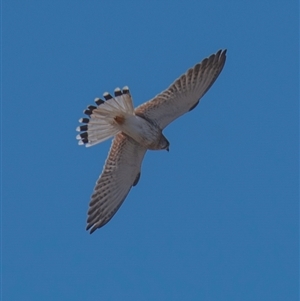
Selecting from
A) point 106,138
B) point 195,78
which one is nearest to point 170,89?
point 195,78

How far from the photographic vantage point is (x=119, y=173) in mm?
14664

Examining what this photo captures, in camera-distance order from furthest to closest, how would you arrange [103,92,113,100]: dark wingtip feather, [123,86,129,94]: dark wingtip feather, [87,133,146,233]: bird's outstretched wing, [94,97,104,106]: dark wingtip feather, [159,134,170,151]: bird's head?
[87,133,146,233]: bird's outstretched wing
[159,134,170,151]: bird's head
[94,97,104,106]: dark wingtip feather
[103,92,113,100]: dark wingtip feather
[123,86,129,94]: dark wingtip feather

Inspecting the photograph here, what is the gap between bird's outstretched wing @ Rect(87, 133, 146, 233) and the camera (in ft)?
47.5

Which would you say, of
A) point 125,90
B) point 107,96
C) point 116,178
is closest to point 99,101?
point 107,96

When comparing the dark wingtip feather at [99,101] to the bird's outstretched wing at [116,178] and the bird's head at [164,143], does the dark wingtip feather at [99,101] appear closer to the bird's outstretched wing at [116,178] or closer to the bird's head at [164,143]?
the bird's outstretched wing at [116,178]

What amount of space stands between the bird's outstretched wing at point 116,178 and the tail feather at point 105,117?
31cm

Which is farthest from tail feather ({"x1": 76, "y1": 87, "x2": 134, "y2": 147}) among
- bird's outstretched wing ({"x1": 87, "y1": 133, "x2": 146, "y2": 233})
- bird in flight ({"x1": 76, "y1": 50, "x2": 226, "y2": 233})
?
bird's outstretched wing ({"x1": 87, "y1": 133, "x2": 146, "y2": 233})

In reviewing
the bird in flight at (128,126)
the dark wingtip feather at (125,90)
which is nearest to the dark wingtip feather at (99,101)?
the bird in flight at (128,126)

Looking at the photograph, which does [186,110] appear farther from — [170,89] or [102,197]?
[102,197]

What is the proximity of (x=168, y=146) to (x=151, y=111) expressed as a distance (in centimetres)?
77

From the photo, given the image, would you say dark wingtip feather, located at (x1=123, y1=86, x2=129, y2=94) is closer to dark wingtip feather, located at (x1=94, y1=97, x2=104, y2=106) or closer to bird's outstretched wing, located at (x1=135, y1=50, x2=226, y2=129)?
dark wingtip feather, located at (x1=94, y1=97, x2=104, y2=106)

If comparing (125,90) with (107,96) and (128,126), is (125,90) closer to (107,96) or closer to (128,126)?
(107,96)

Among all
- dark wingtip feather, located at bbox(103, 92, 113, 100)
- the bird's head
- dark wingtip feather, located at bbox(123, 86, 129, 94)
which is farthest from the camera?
the bird's head

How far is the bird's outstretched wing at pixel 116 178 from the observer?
14.5 meters
